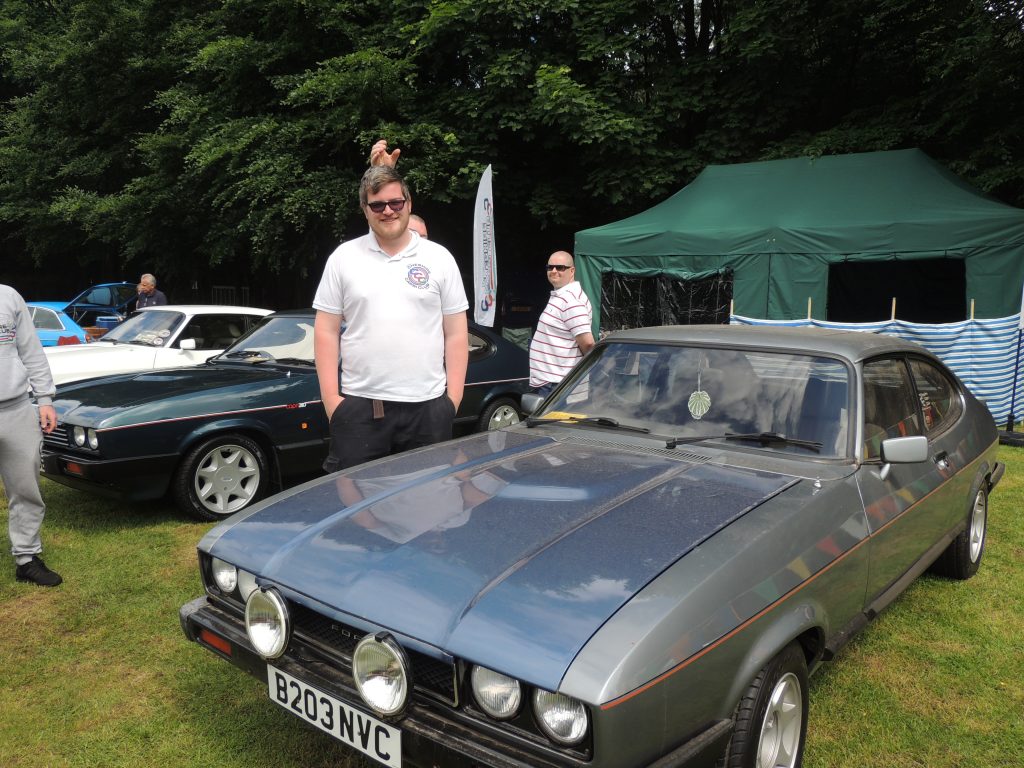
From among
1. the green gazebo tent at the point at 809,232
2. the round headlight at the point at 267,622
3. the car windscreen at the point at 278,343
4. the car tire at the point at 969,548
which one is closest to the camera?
the round headlight at the point at 267,622

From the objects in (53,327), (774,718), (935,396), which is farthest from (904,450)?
(53,327)

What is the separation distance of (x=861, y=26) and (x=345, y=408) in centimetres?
1287

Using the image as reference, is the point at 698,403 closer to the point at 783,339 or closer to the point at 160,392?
the point at 783,339

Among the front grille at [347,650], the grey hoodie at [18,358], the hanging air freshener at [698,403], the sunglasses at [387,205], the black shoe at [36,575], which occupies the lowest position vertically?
the black shoe at [36,575]

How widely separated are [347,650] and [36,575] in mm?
2834

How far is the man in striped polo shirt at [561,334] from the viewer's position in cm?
525

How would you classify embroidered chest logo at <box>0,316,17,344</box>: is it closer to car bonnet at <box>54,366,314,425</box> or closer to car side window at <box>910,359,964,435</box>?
car bonnet at <box>54,366,314,425</box>

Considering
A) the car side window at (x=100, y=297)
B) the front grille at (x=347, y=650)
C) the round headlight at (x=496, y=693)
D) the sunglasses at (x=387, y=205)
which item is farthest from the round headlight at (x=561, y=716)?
the car side window at (x=100, y=297)

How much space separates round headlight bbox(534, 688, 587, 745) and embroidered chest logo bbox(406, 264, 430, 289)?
1.95 meters

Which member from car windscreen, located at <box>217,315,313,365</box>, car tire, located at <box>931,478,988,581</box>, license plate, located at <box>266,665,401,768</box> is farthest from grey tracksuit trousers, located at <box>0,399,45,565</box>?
car tire, located at <box>931,478,988,581</box>

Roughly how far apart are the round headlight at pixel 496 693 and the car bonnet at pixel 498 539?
6 centimetres

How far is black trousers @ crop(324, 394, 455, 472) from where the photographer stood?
129 inches

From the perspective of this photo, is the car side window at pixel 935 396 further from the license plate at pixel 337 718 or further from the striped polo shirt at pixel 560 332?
the license plate at pixel 337 718

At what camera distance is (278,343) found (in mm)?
6141
